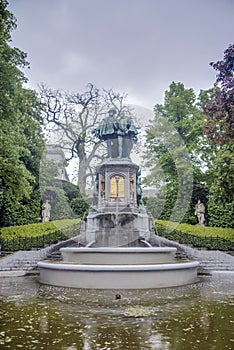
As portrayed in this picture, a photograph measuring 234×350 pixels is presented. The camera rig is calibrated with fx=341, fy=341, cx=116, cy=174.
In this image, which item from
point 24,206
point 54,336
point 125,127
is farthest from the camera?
point 24,206

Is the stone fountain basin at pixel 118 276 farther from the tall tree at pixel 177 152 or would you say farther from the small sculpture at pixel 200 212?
the tall tree at pixel 177 152

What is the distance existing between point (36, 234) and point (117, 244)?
570 cm

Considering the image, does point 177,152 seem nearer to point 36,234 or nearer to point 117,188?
point 117,188

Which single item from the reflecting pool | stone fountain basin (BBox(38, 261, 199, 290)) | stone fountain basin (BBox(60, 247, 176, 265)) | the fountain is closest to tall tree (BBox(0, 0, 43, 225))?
the fountain

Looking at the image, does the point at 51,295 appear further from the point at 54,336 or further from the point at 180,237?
the point at 180,237

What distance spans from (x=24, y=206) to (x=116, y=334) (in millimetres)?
22881

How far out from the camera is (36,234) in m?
21.9

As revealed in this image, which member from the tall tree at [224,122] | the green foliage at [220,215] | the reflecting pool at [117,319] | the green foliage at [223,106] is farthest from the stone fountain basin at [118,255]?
the green foliage at [220,215]

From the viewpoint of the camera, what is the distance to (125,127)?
2445cm

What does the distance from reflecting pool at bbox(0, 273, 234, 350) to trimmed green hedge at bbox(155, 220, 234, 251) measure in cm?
1118

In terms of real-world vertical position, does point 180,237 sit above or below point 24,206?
below

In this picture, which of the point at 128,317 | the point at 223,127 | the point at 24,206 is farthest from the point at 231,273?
the point at 24,206

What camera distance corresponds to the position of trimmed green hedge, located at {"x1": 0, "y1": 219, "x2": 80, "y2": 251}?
1907 centimetres

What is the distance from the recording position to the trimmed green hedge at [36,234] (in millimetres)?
19073
